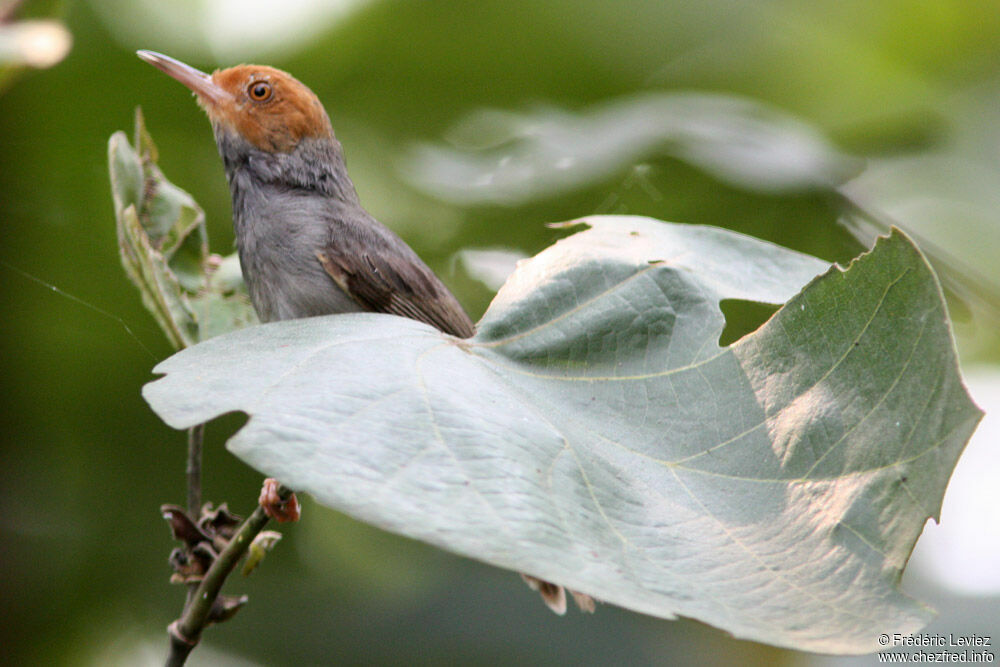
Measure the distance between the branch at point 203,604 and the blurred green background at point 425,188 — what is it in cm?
153

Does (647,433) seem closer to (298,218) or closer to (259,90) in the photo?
(298,218)

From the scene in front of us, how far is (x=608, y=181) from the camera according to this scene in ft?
11.3

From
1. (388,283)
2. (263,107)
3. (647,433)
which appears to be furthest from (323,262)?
(647,433)

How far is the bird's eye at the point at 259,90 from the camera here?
11.5 feet

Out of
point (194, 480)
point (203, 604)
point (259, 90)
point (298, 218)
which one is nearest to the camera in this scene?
point (203, 604)

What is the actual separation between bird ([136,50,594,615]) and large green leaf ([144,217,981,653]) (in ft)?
3.59

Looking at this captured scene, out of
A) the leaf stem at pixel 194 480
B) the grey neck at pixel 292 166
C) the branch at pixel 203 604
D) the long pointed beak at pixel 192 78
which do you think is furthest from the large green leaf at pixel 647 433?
the long pointed beak at pixel 192 78

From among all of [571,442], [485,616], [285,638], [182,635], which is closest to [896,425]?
[571,442]

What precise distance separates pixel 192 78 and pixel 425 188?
96 centimetres

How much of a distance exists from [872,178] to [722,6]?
3.31 feet

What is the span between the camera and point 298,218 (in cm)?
329

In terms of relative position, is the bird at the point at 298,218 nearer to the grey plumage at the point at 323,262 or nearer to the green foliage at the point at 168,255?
the grey plumage at the point at 323,262

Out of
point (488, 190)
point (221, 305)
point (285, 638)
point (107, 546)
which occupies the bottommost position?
point (285, 638)

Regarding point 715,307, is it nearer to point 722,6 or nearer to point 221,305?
point 221,305
